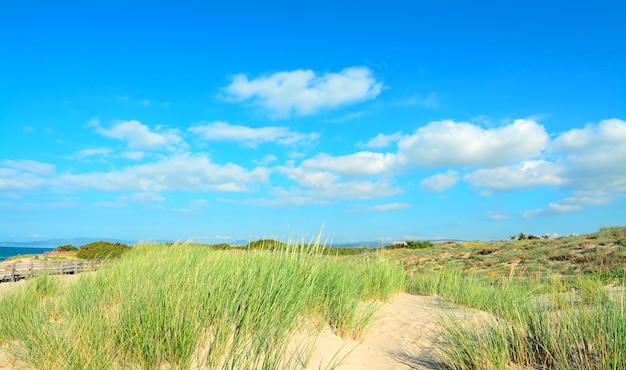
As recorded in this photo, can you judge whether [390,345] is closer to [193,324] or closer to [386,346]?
[386,346]

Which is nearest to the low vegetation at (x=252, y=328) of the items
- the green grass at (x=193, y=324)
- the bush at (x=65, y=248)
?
the green grass at (x=193, y=324)

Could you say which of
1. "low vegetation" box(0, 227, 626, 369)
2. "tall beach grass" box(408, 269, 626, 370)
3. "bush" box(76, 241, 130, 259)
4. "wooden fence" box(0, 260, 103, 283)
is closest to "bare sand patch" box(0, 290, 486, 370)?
"low vegetation" box(0, 227, 626, 369)

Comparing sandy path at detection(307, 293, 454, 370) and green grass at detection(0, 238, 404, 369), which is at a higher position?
green grass at detection(0, 238, 404, 369)

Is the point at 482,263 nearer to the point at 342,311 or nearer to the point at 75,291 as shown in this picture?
the point at 342,311

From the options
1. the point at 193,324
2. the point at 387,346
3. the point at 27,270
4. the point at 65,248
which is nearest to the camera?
the point at 193,324

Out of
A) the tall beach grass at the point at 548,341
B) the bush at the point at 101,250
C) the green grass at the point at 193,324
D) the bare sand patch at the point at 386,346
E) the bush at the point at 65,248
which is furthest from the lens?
the bush at the point at 65,248

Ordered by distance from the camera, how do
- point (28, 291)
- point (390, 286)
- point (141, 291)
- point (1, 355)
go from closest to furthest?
point (141, 291) < point (1, 355) < point (28, 291) < point (390, 286)

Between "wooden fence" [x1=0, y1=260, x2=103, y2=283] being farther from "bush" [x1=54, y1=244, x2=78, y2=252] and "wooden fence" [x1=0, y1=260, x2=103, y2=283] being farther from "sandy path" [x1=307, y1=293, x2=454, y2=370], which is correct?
"sandy path" [x1=307, y1=293, x2=454, y2=370]

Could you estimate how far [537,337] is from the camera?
441cm

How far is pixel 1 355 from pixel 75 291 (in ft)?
5.57

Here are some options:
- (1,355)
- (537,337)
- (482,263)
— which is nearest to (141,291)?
(1,355)

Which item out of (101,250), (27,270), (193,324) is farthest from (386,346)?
(101,250)

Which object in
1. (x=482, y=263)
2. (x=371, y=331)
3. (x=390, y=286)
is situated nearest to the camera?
(x=371, y=331)

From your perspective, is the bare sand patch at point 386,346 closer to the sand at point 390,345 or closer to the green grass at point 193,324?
the sand at point 390,345
